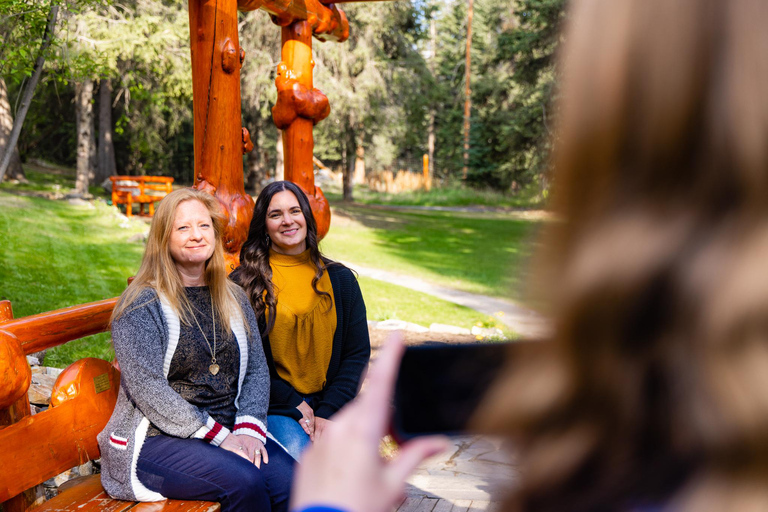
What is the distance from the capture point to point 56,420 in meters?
2.30

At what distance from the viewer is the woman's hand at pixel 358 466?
0.62 metres

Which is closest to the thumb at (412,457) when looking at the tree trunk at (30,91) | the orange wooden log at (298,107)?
the orange wooden log at (298,107)

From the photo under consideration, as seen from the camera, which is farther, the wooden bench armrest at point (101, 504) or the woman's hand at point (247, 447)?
the woman's hand at point (247, 447)

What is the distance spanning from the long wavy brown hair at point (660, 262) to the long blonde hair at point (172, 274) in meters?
2.17

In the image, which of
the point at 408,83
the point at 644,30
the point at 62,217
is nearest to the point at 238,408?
the point at 644,30

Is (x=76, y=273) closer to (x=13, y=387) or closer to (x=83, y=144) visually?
(x=13, y=387)

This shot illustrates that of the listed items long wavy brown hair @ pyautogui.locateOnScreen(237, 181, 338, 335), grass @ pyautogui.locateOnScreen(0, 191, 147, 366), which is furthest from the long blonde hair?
grass @ pyautogui.locateOnScreen(0, 191, 147, 366)

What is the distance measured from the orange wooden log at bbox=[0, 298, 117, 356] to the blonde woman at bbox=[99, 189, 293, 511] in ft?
0.58

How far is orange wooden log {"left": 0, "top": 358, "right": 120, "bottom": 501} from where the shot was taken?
2100 millimetres

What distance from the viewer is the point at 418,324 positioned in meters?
7.38

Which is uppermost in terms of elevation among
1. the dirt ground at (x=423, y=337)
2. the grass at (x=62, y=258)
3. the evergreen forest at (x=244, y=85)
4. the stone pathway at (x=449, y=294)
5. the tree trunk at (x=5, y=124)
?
the evergreen forest at (x=244, y=85)

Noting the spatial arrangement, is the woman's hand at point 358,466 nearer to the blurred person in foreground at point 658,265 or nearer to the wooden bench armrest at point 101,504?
the blurred person in foreground at point 658,265

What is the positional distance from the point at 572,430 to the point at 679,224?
188 millimetres

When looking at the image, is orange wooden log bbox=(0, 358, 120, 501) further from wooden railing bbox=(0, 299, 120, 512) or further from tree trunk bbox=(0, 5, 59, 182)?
tree trunk bbox=(0, 5, 59, 182)
